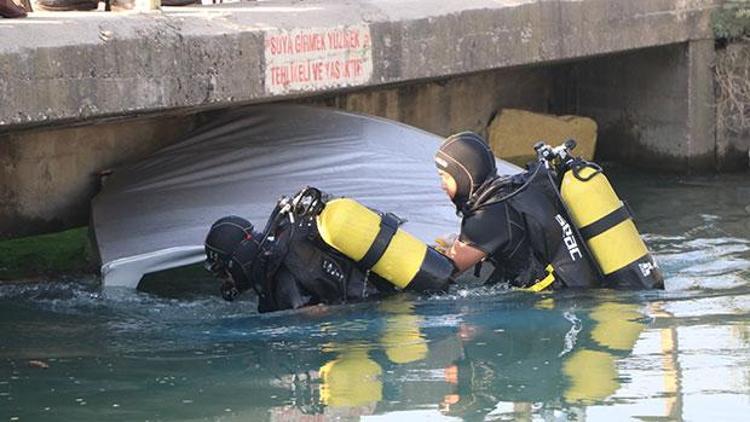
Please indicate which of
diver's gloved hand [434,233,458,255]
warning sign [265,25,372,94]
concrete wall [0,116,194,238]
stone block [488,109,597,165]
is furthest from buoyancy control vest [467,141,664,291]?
stone block [488,109,597,165]

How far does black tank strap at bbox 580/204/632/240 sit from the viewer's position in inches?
267

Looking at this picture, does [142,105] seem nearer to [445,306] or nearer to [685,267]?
[445,306]

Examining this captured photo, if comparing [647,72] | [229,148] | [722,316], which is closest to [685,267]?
[722,316]

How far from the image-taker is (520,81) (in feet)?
38.5

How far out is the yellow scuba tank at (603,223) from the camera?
6.78 metres

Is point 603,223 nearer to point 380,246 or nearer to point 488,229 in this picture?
point 488,229

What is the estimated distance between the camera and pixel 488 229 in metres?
6.66

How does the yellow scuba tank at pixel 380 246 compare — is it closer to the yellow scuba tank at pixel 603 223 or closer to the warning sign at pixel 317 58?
the yellow scuba tank at pixel 603 223

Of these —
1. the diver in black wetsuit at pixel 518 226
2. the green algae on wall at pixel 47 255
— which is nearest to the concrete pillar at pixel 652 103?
the diver in black wetsuit at pixel 518 226

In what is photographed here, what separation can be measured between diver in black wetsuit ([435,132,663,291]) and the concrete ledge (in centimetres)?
157

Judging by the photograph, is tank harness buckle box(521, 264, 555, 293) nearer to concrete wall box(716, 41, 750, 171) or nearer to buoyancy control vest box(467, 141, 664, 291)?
buoyancy control vest box(467, 141, 664, 291)

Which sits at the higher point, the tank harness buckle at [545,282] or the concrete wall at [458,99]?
the concrete wall at [458,99]

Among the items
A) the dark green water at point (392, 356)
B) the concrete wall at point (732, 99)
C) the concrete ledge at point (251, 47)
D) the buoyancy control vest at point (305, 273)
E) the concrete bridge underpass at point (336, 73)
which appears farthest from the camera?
the concrete wall at point (732, 99)

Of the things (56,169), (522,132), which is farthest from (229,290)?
(522,132)
